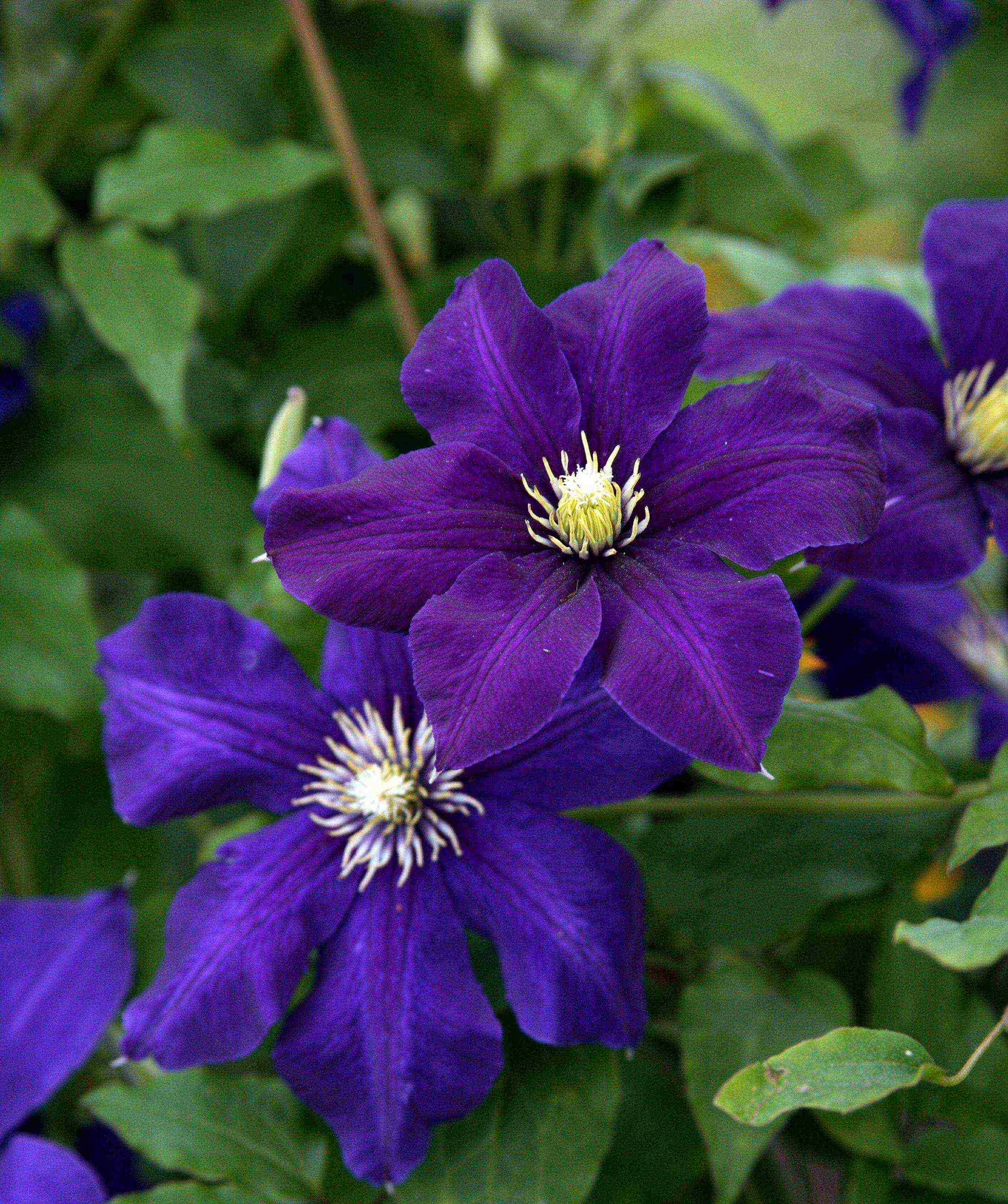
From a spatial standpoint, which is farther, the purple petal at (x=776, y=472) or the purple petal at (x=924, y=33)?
the purple petal at (x=924, y=33)

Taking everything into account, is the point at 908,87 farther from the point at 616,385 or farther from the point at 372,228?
the point at 616,385

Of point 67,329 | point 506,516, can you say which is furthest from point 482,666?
point 67,329

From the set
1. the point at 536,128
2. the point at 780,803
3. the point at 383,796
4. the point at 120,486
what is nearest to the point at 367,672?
the point at 383,796

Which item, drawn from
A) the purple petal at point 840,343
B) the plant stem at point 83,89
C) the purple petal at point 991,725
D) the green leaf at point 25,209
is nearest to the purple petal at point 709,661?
the purple petal at point 840,343

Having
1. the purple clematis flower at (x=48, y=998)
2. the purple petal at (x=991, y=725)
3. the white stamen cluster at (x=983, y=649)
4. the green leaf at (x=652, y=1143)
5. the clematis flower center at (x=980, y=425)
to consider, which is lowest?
the green leaf at (x=652, y=1143)

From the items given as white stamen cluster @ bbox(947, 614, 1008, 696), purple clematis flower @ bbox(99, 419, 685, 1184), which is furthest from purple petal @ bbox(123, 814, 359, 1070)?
white stamen cluster @ bbox(947, 614, 1008, 696)

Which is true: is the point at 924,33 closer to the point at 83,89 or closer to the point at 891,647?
the point at 891,647

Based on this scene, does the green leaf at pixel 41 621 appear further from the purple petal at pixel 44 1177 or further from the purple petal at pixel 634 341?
the purple petal at pixel 634 341
